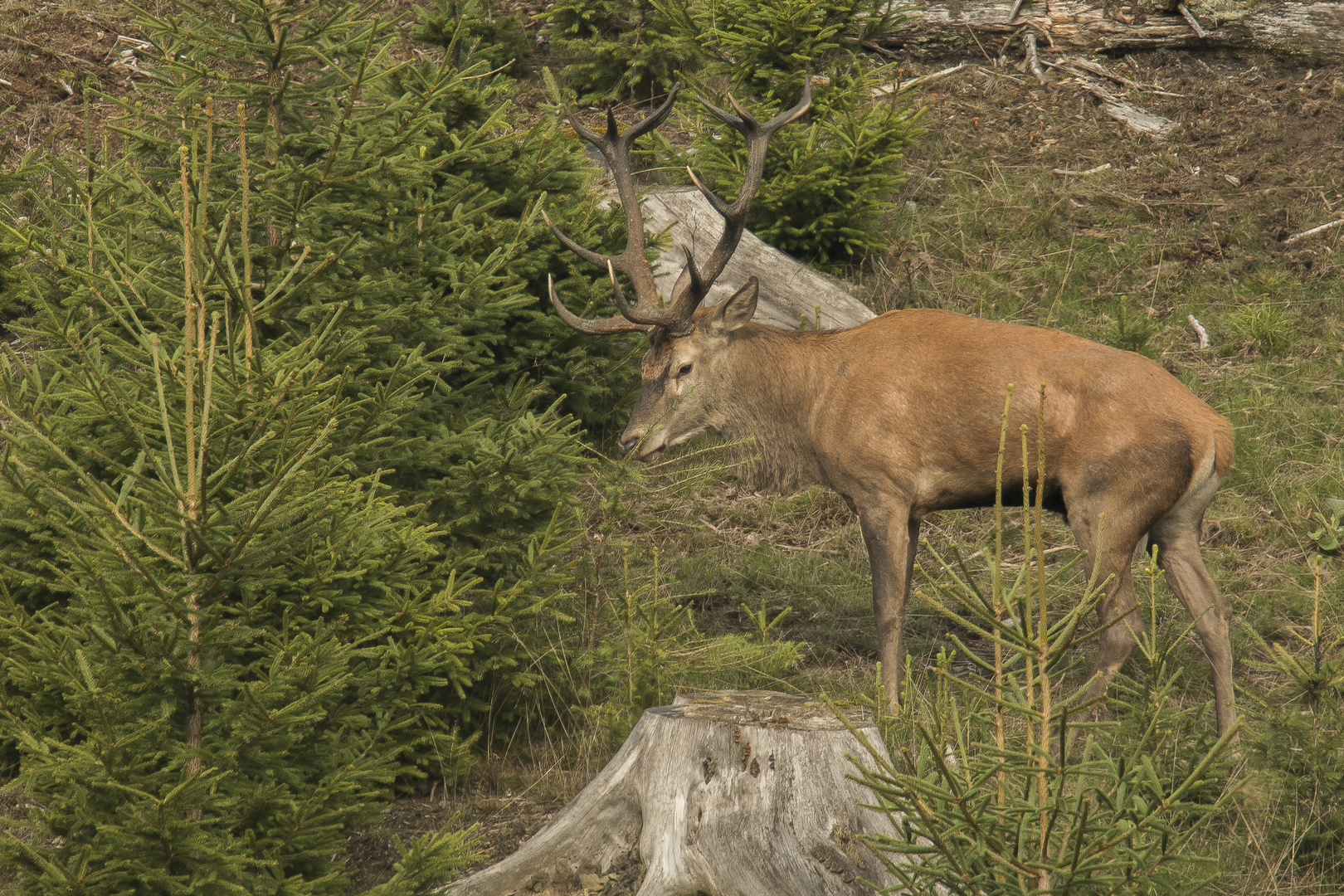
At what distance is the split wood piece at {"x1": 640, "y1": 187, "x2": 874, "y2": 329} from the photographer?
30.3 feet

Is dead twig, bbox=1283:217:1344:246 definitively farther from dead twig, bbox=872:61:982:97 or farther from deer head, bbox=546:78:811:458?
deer head, bbox=546:78:811:458

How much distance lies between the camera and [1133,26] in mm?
12641

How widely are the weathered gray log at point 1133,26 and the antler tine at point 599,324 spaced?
7.16 m

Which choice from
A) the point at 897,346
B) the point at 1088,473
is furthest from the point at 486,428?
the point at 1088,473

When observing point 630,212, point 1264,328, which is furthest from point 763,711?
point 1264,328

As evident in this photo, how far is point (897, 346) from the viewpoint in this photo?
632cm

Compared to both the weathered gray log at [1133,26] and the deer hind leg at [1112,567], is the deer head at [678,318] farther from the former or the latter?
Answer: the weathered gray log at [1133,26]

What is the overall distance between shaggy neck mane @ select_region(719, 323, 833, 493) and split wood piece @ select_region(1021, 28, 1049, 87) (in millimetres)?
7311

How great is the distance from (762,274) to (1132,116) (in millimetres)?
5187

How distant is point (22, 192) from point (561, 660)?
21.5 ft

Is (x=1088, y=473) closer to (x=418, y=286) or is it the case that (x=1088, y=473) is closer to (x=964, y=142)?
(x=418, y=286)

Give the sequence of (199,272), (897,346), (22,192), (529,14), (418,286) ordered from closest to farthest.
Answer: (199,272), (418,286), (897,346), (22,192), (529,14)

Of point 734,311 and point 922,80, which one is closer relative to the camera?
point 734,311

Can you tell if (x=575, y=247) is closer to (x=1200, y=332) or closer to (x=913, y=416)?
(x=913, y=416)
